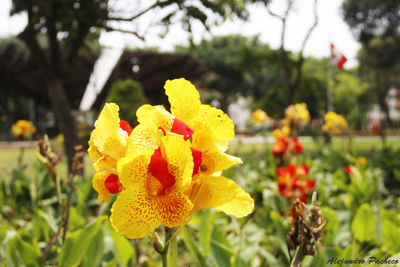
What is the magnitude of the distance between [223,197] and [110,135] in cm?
29

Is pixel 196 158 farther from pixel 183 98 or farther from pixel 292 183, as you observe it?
pixel 292 183

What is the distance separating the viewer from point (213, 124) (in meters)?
0.73

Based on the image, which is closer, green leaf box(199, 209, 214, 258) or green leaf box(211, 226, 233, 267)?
green leaf box(211, 226, 233, 267)

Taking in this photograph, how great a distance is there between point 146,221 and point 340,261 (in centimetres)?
78

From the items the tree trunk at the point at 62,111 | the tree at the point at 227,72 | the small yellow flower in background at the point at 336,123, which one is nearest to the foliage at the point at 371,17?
the tree at the point at 227,72

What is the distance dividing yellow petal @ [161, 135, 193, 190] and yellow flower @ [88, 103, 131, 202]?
123mm

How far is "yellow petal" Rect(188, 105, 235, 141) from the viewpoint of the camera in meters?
0.73

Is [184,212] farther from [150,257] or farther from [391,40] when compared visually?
[391,40]

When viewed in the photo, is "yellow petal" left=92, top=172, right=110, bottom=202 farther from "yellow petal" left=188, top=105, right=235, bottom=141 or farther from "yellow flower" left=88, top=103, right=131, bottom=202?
"yellow petal" left=188, top=105, right=235, bottom=141

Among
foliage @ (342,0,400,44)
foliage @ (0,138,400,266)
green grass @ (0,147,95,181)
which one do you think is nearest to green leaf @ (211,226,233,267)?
foliage @ (0,138,400,266)

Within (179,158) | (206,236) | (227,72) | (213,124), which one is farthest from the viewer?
(227,72)

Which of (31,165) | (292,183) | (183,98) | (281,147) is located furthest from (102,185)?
(31,165)

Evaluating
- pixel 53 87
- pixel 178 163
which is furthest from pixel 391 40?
pixel 178 163

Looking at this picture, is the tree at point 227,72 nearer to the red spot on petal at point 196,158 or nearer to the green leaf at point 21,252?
the green leaf at point 21,252
